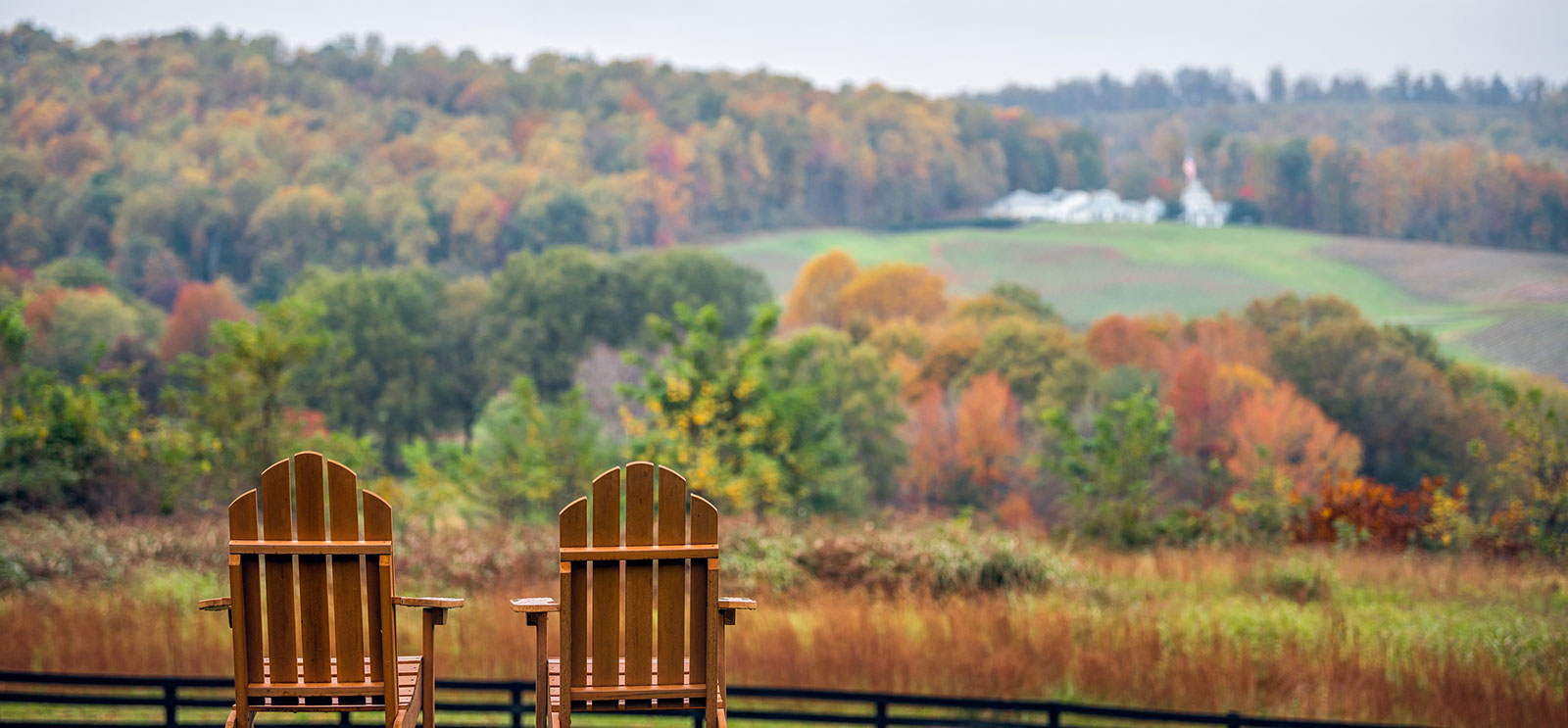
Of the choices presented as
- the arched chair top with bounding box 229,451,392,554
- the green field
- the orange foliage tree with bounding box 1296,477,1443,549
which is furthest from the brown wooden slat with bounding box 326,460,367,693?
the green field

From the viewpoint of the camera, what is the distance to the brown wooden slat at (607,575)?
2922 millimetres

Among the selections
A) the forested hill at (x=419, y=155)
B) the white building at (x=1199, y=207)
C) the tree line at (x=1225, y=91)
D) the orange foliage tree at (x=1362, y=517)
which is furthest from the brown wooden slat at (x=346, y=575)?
the white building at (x=1199, y=207)

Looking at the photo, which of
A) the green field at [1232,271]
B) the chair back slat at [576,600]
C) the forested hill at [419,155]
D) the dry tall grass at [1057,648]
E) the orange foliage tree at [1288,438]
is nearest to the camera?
the chair back slat at [576,600]

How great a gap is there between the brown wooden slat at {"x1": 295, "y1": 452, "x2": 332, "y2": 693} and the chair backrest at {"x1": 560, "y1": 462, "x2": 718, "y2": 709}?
0.66 metres

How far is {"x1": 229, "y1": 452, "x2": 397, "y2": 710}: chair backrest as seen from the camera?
9.69 feet

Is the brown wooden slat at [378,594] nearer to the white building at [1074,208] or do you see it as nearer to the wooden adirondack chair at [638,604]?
the wooden adirondack chair at [638,604]

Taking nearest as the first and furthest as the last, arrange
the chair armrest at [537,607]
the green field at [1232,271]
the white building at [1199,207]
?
the chair armrest at [537,607] → the green field at [1232,271] → the white building at [1199,207]

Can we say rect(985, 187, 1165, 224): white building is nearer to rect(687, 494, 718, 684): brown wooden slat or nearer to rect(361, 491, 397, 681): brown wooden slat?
rect(687, 494, 718, 684): brown wooden slat

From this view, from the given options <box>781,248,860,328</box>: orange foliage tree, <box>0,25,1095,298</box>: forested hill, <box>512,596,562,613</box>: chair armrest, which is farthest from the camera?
<box>781,248,860,328</box>: orange foliage tree

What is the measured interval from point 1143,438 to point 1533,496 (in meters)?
4.33

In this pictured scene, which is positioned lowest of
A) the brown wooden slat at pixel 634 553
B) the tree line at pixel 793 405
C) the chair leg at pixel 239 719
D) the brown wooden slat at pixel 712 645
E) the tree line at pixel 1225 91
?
the tree line at pixel 793 405

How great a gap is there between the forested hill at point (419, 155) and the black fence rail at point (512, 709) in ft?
151

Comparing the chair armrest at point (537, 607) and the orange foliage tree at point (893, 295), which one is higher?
the chair armrest at point (537, 607)

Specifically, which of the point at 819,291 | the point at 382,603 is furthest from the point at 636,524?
the point at 819,291
